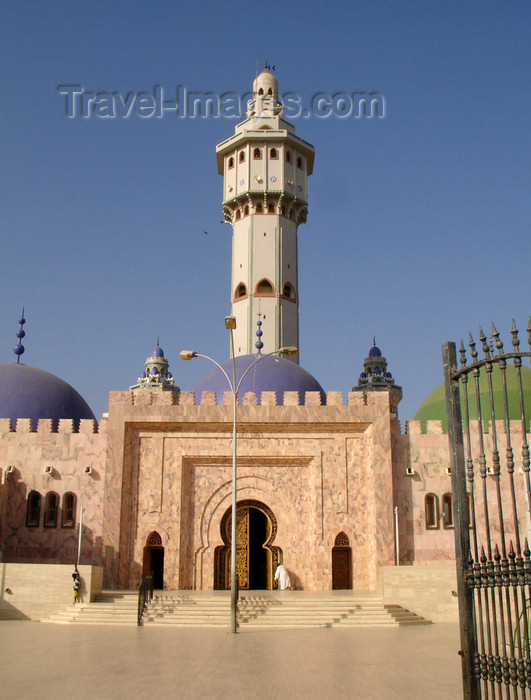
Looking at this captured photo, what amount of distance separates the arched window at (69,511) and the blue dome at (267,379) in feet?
21.9

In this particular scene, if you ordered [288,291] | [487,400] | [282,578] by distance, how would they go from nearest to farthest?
[282,578], [487,400], [288,291]

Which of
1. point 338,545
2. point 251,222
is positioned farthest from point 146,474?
point 251,222

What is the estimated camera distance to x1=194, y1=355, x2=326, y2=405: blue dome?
29.1 meters

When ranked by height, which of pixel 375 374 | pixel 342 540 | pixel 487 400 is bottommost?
pixel 342 540

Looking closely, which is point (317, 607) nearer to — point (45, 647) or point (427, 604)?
point (427, 604)

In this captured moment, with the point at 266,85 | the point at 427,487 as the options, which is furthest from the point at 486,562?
the point at 266,85

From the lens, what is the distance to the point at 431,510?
2491 centimetres

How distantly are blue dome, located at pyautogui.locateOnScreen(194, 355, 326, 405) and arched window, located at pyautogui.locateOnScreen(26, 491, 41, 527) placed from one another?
24.8 feet

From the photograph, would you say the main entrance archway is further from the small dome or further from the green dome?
the small dome

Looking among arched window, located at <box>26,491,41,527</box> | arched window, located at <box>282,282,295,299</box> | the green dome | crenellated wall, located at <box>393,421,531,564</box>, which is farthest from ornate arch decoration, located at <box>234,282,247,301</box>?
arched window, located at <box>26,491,41,527</box>

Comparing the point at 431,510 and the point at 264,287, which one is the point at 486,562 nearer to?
the point at 431,510

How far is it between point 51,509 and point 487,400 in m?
18.8

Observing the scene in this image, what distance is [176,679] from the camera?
38.7 feet

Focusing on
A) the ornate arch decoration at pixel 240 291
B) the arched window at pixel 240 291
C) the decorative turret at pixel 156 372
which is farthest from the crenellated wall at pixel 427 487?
the decorative turret at pixel 156 372
